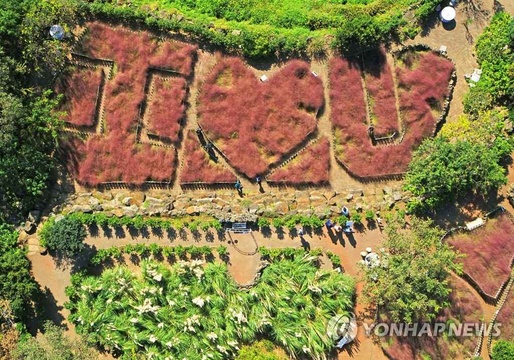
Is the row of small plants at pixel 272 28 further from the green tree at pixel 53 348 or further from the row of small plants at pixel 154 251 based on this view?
the green tree at pixel 53 348

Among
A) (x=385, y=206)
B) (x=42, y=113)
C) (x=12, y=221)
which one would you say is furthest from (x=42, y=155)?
(x=385, y=206)

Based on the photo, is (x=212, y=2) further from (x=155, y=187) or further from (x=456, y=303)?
(x=456, y=303)

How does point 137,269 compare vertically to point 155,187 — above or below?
below

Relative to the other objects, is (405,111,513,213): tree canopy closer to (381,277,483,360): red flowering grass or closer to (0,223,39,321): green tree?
(381,277,483,360): red flowering grass

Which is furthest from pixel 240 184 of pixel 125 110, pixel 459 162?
pixel 459 162

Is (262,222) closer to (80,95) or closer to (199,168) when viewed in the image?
(199,168)

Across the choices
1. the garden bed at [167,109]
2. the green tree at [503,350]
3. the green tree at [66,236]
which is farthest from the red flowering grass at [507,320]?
the green tree at [66,236]
